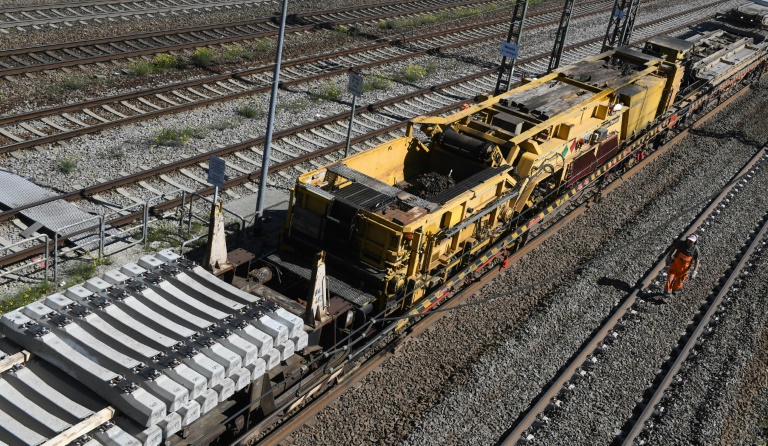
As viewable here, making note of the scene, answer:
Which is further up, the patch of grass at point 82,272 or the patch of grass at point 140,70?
the patch of grass at point 140,70

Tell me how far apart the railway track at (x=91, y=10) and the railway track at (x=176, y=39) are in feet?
7.72

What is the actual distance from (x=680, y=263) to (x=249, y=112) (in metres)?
11.6

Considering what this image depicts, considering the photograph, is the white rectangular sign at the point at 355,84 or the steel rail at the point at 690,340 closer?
the steel rail at the point at 690,340

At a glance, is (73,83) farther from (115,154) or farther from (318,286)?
(318,286)

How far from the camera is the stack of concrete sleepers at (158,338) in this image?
8.06 metres

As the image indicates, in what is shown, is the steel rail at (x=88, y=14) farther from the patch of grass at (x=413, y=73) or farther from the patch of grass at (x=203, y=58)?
the patch of grass at (x=413, y=73)

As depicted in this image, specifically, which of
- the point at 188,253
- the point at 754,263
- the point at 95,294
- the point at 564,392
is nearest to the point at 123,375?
the point at 95,294

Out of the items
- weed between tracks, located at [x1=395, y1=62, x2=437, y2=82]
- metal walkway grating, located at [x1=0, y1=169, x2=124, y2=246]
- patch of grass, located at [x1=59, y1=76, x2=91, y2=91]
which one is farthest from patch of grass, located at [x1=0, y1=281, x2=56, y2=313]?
weed between tracks, located at [x1=395, y1=62, x2=437, y2=82]

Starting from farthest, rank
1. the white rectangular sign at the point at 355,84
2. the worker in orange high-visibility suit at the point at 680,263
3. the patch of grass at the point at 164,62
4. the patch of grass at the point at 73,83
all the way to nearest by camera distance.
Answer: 1. the patch of grass at the point at 164,62
2. the patch of grass at the point at 73,83
3. the white rectangular sign at the point at 355,84
4. the worker in orange high-visibility suit at the point at 680,263

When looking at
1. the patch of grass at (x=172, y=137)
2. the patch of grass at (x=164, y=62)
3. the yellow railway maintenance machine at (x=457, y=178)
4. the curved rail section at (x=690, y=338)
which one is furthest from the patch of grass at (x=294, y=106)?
the curved rail section at (x=690, y=338)

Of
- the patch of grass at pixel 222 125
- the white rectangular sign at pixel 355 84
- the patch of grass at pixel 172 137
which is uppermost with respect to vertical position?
the white rectangular sign at pixel 355 84

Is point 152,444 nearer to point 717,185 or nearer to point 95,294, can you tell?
point 95,294

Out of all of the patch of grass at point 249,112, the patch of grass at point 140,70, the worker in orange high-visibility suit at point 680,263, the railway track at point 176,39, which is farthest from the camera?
the patch of grass at point 140,70

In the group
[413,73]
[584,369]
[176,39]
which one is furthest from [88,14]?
[584,369]
